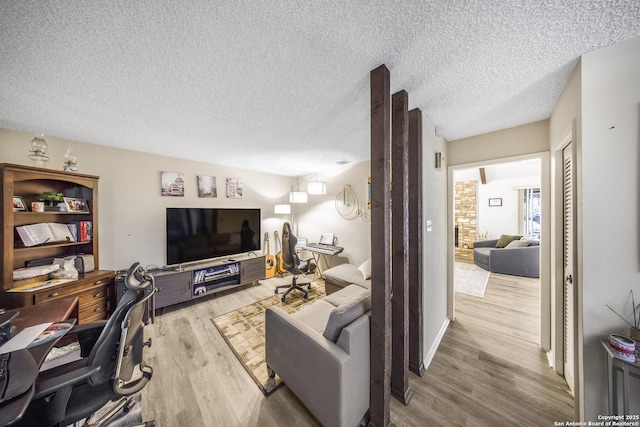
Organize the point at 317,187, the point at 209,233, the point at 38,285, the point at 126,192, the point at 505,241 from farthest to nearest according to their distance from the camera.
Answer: the point at 505,241
the point at 317,187
the point at 209,233
the point at 126,192
the point at 38,285

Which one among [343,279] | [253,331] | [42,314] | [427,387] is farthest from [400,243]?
[42,314]

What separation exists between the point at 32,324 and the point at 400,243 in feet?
8.64

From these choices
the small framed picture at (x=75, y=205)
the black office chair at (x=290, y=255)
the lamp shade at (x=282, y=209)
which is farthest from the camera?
the lamp shade at (x=282, y=209)

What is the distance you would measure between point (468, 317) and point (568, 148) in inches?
86.5

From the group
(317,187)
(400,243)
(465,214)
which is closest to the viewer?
(400,243)

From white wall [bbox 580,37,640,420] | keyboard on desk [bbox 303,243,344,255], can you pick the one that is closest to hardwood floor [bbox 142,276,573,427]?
white wall [bbox 580,37,640,420]

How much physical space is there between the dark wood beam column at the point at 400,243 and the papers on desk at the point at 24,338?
7.37 feet

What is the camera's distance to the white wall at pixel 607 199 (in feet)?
3.40

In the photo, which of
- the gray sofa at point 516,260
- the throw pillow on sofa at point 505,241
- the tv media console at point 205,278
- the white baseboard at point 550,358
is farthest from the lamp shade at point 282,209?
the throw pillow on sofa at point 505,241

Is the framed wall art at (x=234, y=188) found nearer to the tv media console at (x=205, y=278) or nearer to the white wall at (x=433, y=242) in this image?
the tv media console at (x=205, y=278)

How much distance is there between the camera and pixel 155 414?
1399 millimetres

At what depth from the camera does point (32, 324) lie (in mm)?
1332

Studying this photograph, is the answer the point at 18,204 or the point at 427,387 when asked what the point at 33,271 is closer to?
the point at 18,204

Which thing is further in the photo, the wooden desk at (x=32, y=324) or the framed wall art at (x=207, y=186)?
the framed wall art at (x=207, y=186)
